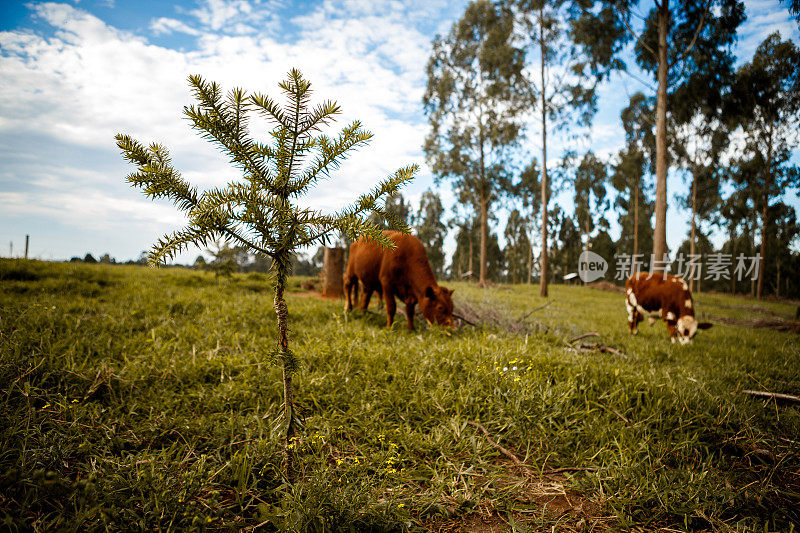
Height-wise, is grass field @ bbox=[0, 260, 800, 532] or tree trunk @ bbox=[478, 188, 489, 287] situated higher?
tree trunk @ bbox=[478, 188, 489, 287]

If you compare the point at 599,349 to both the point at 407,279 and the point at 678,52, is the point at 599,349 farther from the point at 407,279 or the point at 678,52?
the point at 678,52

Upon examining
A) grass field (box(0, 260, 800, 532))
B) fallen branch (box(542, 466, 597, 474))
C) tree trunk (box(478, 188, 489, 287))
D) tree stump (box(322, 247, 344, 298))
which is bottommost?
fallen branch (box(542, 466, 597, 474))

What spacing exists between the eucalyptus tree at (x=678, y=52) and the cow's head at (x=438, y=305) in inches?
316

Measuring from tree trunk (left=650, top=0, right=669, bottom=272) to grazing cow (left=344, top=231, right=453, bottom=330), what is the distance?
8408mm

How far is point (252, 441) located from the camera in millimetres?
2385

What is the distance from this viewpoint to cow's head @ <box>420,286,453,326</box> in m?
5.54

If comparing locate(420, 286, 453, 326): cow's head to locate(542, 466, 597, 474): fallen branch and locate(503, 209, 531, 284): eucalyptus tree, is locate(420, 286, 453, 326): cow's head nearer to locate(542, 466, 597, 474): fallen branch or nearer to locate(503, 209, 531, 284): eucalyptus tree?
locate(542, 466, 597, 474): fallen branch

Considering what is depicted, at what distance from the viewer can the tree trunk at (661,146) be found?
10.2m

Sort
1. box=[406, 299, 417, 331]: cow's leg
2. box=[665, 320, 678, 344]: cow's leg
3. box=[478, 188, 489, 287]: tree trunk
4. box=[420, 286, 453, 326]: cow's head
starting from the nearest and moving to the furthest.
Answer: box=[420, 286, 453, 326]: cow's head
box=[406, 299, 417, 331]: cow's leg
box=[665, 320, 678, 344]: cow's leg
box=[478, 188, 489, 287]: tree trunk

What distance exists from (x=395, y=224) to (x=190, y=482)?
187cm

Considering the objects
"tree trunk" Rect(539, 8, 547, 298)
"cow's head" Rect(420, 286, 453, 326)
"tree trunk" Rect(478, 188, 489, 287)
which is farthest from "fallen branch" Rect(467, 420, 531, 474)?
"tree trunk" Rect(478, 188, 489, 287)

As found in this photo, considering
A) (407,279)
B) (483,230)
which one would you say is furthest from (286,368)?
(483,230)

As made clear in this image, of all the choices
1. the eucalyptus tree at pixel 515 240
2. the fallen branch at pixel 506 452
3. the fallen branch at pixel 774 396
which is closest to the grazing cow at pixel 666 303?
the fallen branch at pixel 774 396

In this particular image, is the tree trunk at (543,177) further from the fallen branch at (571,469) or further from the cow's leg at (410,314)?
the fallen branch at (571,469)
